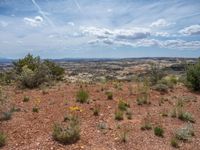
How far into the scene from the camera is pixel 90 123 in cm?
940

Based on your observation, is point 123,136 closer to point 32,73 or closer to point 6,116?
point 6,116

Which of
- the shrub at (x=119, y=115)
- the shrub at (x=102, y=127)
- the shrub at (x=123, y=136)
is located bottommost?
the shrub at (x=123, y=136)

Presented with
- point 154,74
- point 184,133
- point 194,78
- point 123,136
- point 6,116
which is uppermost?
point 154,74

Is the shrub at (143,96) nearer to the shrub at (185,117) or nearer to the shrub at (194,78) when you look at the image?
the shrub at (185,117)

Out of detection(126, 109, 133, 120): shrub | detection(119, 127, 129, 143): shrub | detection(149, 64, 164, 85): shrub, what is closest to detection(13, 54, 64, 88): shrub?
detection(149, 64, 164, 85): shrub

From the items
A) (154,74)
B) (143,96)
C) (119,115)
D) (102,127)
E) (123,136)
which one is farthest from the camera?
(154,74)

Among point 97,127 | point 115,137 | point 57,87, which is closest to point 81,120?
point 97,127

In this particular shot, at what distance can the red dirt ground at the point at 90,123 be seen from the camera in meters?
7.84

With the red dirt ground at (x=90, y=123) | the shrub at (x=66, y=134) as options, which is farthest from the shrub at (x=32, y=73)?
the shrub at (x=66, y=134)

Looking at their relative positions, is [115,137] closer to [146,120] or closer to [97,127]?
[97,127]

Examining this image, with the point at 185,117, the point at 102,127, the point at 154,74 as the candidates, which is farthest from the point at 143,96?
the point at 102,127

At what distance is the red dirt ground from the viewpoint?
7.84 metres

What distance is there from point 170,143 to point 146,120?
1751 mm

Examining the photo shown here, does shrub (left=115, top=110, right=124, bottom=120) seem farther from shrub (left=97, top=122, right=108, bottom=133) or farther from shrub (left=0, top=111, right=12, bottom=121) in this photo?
shrub (left=0, top=111, right=12, bottom=121)
